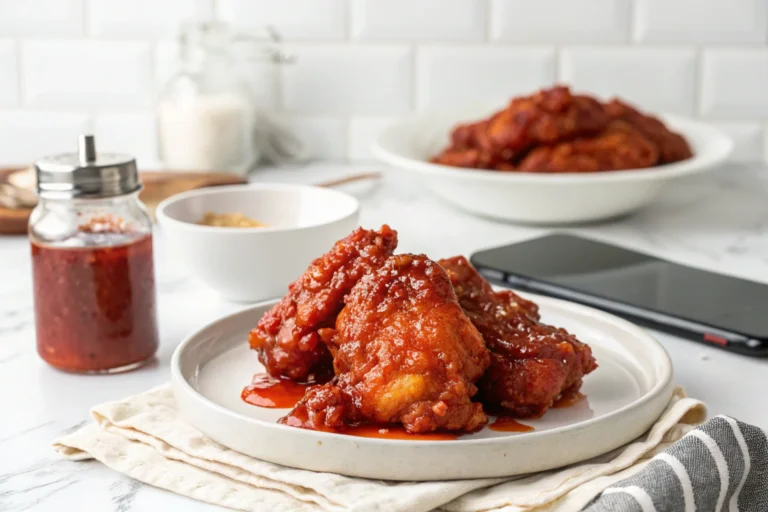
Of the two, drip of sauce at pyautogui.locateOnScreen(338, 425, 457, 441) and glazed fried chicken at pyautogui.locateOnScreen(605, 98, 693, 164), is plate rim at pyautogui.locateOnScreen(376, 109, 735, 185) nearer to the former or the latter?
glazed fried chicken at pyautogui.locateOnScreen(605, 98, 693, 164)

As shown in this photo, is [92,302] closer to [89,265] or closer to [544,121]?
[89,265]

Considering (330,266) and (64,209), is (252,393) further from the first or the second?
(64,209)

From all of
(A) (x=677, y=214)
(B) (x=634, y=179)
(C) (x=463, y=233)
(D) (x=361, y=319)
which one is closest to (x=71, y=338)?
(D) (x=361, y=319)

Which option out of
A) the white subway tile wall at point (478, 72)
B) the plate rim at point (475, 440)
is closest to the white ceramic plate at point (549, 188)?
the white subway tile wall at point (478, 72)

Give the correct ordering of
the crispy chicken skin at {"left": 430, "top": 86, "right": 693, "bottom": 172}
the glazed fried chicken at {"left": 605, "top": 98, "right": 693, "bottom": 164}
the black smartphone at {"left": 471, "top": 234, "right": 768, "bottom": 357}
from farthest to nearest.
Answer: the glazed fried chicken at {"left": 605, "top": 98, "right": 693, "bottom": 164} → the crispy chicken skin at {"left": 430, "top": 86, "right": 693, "bottom": 172} → the black smartphone at {"left": 471, "top": 234, "right": 768, "bottom": 357}

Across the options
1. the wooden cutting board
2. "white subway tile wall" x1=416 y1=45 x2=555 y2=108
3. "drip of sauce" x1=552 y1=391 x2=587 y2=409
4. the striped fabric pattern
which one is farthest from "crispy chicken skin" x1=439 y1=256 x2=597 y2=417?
"white subway tile wall" x1=416 y1=45 x2=555 y2=108

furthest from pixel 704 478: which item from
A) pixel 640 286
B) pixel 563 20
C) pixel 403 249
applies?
pixel 563 20

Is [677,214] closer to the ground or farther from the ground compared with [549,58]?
closer to the ground
